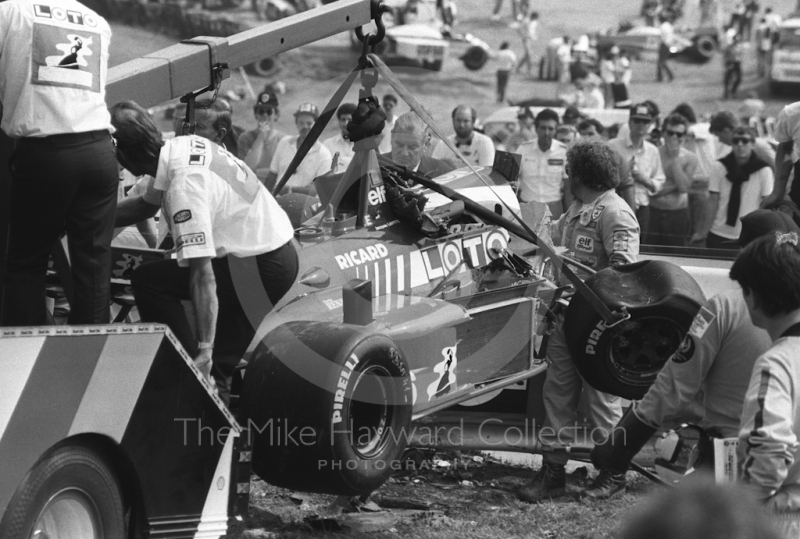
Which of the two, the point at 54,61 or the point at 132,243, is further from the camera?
the point at 132,243

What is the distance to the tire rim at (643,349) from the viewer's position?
6.25 m

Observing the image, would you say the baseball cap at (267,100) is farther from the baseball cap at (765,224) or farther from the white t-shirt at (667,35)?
the white t-shirt at (667,35)

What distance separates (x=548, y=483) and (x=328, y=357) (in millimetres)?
2280

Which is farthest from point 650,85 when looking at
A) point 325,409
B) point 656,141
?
point 325,409

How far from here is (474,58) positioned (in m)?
29.0

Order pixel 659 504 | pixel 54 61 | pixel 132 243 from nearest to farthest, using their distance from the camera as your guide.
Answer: pixel 659 504
pixel 54 61
pixel 132 243

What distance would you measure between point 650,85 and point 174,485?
28.6m

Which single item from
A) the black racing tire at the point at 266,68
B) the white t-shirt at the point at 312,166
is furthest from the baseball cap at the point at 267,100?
the black racing tire at the point at 266,68

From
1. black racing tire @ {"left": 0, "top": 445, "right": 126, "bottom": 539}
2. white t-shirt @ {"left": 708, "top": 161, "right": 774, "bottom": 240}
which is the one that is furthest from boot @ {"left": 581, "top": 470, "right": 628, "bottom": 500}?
white t-shirt @ {"left": 708, "top": 161, "right": 774, "bottom": 240}

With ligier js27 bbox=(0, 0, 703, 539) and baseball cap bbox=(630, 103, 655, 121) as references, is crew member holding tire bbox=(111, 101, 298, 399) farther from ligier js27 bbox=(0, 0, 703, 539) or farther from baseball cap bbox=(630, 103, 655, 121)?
baseball cap bbox=(630, 103, 655, 121)

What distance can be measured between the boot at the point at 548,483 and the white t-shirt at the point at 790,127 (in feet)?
9.31

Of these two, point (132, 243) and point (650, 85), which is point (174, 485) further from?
point (650, 85)

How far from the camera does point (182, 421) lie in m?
4.21

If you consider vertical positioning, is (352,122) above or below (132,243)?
above
